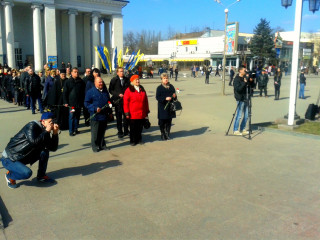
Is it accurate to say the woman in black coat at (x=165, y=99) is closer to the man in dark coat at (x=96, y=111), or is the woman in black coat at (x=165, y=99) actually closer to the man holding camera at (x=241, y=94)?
the man in dark coat at (x=96, y=111)

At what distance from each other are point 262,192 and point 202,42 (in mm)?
82409

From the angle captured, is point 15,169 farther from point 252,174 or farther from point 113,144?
point 252,174

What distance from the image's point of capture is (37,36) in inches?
1516

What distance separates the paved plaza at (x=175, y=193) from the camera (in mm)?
3852

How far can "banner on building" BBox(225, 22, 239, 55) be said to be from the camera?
66.9ft

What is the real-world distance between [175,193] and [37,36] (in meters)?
38.6

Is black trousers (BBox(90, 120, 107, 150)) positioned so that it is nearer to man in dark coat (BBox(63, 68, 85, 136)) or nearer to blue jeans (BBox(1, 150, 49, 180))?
man in dark coat (BBox(63, 68, 85, 136))

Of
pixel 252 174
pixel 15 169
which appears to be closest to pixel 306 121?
pixel 252 174

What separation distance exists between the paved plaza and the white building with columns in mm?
33696

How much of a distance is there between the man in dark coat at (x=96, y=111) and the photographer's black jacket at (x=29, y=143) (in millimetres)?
2228

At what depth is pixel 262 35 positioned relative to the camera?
70.6 metres

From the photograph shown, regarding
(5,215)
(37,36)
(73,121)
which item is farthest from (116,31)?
(5,215)

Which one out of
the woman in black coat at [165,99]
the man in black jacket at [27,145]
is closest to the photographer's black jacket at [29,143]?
the man in black jacket at [27,145]

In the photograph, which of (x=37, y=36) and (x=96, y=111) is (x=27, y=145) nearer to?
(x=96, y=111)
